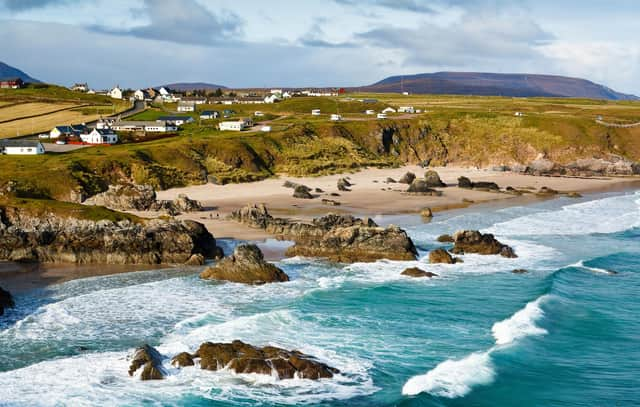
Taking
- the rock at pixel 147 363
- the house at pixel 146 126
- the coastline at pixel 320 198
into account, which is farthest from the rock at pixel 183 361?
the house at pixel 146 126

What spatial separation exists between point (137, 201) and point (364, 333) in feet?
116

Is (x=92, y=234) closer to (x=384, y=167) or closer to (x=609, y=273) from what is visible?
(x=609, y=273)

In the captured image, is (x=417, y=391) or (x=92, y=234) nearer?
(x=417, y=391)

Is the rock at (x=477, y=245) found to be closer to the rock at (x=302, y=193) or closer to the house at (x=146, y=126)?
the rock at (x=302, y=193)

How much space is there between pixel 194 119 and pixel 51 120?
24173 mm

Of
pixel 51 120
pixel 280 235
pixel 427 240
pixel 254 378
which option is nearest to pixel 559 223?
pixel 427 240

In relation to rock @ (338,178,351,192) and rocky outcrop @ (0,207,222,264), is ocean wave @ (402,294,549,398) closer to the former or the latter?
rocky outcrop @ (0,207,222,264)

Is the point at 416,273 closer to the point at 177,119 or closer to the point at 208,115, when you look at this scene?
the point at 177,119

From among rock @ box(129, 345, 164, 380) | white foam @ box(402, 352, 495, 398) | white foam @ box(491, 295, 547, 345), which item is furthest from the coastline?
white foam @ box(402, 352, 495, 398)

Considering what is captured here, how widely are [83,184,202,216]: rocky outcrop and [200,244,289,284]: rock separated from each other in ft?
67.3

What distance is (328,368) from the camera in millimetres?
26547

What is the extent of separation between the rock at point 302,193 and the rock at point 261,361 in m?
47.1

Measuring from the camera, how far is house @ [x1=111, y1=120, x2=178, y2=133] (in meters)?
107

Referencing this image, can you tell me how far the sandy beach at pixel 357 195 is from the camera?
6255cm
